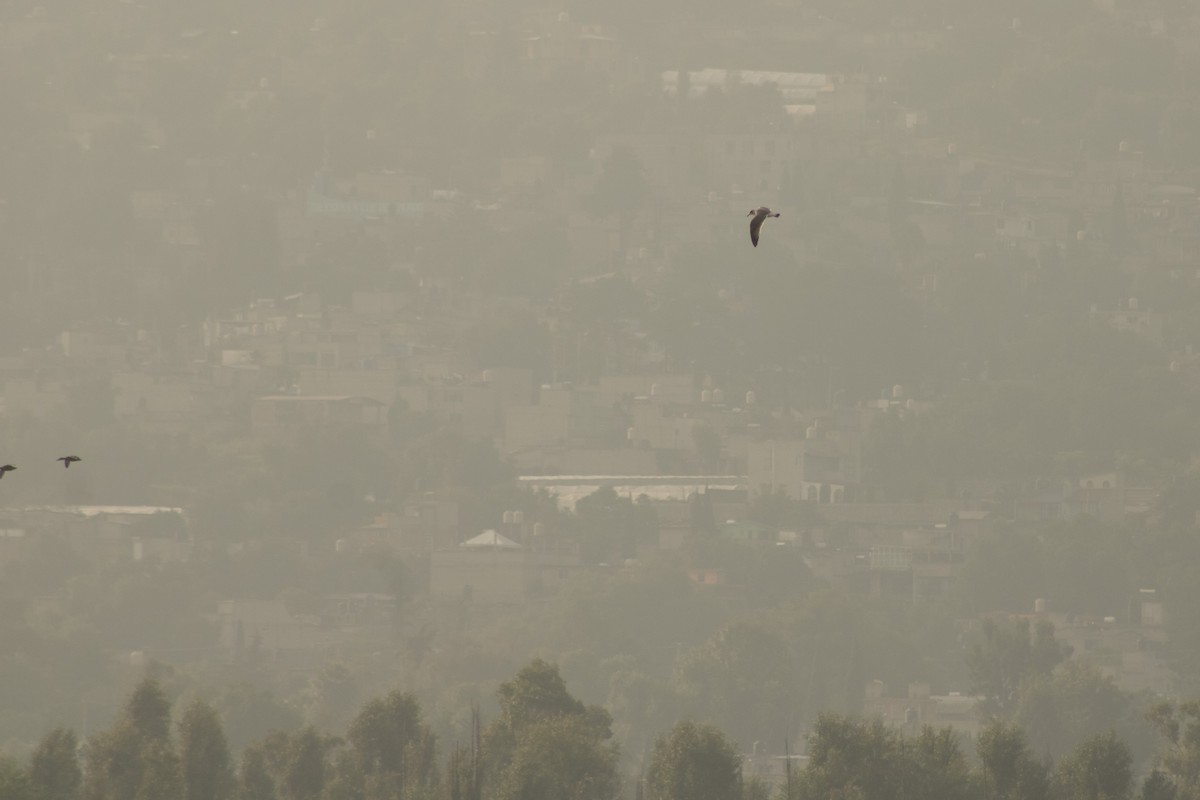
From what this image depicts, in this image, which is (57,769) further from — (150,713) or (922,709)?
(922,709)

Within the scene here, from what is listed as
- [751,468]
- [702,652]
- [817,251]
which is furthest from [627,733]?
[817,251]

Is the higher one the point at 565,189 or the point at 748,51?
the point at 748,51

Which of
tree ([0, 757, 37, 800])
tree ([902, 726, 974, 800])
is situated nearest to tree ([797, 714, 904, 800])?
tree ([902, 726, 974, 800])

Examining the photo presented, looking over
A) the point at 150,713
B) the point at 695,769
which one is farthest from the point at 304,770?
the point at 695,769

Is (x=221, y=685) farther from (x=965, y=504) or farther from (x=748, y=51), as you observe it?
(x=748, y=51)

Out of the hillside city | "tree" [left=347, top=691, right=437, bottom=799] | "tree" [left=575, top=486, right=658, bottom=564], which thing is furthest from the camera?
"tree" [left=575, top=486, right=658, bottom=564]

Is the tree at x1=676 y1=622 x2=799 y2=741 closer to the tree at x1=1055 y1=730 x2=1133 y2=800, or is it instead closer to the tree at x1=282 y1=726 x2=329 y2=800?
the tree at x1=282 y1=726 x2=329 y2=800
